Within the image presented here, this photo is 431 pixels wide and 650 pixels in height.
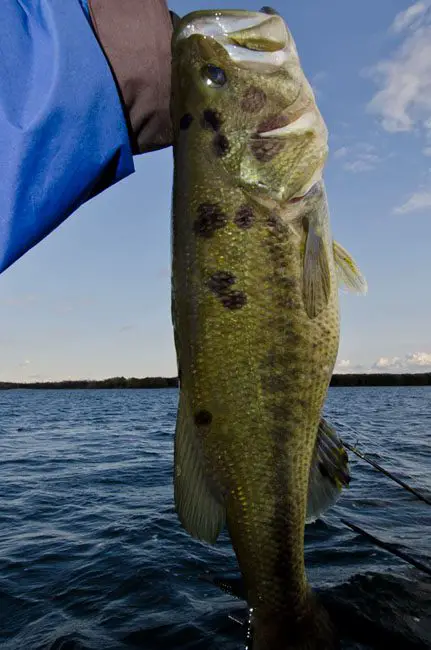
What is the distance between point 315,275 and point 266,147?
568mm

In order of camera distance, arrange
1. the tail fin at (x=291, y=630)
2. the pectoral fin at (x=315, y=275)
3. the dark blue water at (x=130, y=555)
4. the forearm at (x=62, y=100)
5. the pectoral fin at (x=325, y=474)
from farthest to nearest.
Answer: the dark blue water at (x=130, y=555) → the forearm at (x=62, y=100) → the tail fin at (x=291, y=630) → the pectoral fin at (x=325, y=474) → the pectoral fin at (x=315, y=275)

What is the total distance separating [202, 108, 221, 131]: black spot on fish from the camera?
2312mm

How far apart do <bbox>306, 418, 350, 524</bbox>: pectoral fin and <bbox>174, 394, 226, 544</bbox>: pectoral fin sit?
41 cm

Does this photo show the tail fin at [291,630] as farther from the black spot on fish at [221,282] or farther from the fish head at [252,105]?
the fish head at [252,105]

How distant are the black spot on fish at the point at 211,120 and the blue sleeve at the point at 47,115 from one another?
0.76 metres

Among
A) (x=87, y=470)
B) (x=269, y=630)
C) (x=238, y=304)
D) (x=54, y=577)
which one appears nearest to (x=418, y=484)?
(x=54, y=577)

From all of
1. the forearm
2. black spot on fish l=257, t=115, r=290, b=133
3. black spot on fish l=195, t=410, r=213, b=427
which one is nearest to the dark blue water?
black spot on fish l=195, t=410, r=213, b=427

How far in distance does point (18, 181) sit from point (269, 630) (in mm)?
2489

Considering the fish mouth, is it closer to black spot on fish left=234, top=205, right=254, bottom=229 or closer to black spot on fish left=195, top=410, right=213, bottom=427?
black spot on fish left=234, top=205, right=254, bottom=229

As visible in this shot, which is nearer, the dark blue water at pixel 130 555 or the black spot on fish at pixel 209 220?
the black spot on fish at pixel 209 220

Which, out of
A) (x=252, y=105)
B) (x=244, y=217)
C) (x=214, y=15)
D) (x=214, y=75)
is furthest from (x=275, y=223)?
(x=214, y=15)

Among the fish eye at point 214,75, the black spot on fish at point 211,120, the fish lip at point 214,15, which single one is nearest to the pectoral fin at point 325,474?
the black spot on fish at point 211,120

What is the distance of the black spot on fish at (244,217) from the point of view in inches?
86.2

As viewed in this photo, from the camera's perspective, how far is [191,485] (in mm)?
2242
